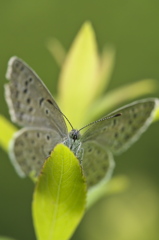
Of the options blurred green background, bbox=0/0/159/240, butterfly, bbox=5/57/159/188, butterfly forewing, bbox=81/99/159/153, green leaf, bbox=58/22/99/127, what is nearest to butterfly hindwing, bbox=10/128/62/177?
butterfly, bbox=5/57/159/188

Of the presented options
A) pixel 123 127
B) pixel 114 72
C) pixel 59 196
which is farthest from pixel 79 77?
pixel 114 72

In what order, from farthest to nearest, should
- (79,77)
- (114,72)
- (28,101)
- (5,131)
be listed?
(114,72) < (79,77) < (5,131) < (28,101)

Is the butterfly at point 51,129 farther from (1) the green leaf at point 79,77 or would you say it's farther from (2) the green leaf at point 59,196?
(1) the green leaf at point 79,77

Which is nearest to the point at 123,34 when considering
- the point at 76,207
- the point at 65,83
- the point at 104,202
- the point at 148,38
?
the point at 148,38

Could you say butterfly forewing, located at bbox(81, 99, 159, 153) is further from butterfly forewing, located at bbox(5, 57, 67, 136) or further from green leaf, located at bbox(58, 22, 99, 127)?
green leaf, located at bbox(58, 22, 99, 127)

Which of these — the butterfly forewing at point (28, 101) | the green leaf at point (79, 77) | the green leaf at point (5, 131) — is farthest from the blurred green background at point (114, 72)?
the butterfly forewing at point (28, 101)

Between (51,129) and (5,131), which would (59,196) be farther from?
(5,131)
